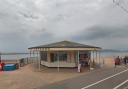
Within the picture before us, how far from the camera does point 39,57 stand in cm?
4247

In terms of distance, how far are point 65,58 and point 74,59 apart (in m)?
1.19

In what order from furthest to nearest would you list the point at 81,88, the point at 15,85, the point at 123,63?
the point at 123,63
the point at 15,85
the point at 81,88

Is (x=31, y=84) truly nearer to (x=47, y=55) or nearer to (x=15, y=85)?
(x=15, y=85)

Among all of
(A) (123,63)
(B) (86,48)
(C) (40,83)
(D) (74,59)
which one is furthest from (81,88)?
(A) (123,63)

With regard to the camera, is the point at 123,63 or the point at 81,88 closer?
the point at 81,88

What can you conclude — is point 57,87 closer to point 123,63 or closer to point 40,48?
point 40,48

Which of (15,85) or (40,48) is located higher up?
(40,48)

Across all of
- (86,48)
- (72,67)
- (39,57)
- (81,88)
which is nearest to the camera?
(81,88)

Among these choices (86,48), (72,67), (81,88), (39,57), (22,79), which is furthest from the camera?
(39,57)

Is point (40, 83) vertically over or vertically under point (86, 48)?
under

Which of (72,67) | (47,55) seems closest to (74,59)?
(72,67)

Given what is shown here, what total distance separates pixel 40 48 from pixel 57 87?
1485cm

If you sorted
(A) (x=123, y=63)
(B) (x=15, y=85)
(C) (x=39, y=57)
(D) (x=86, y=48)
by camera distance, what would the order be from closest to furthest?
(B) (x=15, y=85) < (D) (x=86, y=48) < (C) (x=39, y=57) < (A) (x=123, y=63)

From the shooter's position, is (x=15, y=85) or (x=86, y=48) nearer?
(x=15, y=85)
